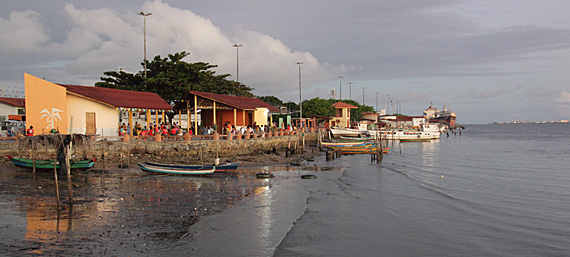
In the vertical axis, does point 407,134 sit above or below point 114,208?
above

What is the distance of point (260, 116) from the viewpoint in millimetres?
40812

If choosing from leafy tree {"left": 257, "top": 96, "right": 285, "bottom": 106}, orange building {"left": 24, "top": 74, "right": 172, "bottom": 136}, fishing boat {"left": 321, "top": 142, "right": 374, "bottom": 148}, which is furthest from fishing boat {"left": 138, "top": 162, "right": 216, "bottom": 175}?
leafy tree {"left": 257, "top": 96, "right": 285, "bottom": 106}

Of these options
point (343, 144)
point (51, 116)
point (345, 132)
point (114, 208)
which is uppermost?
point (51, 116)

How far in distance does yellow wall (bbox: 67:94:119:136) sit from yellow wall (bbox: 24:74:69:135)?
0.78 metres

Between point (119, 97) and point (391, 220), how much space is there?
80.1ft

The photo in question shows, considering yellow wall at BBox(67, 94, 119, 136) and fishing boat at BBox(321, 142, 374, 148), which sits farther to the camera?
fishing boat at BBox(321, 142, 374, 148)

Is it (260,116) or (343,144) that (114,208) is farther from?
(343,144)

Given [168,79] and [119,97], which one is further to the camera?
[168,79]

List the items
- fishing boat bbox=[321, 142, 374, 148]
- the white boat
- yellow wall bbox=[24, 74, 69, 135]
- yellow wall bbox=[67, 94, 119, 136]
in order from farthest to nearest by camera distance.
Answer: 1. the white boat
2. fishing boat bbox=[321, 142, 374, 148]
3. yellow wall bbox=[67, 94, 119, 136]
4. yellow wall bbox=[24, 74, 69, 135]

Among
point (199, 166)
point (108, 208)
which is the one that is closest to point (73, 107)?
point (199, 166)

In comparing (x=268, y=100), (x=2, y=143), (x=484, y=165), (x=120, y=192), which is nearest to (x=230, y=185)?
(x=120, y=192)

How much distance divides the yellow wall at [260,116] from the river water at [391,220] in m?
16.1

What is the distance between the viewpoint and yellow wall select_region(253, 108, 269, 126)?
131 feet

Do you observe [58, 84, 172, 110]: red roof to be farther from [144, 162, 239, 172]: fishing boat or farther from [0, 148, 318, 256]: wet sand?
[144, 162, 239, 172]: fishing boat
